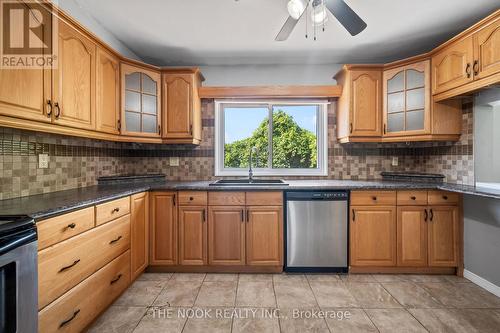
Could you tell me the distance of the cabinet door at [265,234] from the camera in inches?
96.7

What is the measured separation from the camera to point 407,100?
2607 millimetres

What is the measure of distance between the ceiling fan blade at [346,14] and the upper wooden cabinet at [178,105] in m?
1.75

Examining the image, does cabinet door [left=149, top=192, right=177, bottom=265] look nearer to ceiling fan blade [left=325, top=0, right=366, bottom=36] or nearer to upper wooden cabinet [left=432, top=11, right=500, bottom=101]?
ceiling fan blade [left=325, top=0, right=366, bottom=36]

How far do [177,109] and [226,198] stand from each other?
1.21 metres

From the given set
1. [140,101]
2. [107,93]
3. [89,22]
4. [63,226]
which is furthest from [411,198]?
[89,22]

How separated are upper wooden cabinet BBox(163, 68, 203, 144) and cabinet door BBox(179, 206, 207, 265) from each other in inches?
35.1

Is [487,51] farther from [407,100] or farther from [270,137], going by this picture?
[270,137]

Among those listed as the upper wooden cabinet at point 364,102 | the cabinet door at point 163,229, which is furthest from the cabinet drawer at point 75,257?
the upper wooden cabinet at point 364,102

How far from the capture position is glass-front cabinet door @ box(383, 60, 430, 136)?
8.24 feet

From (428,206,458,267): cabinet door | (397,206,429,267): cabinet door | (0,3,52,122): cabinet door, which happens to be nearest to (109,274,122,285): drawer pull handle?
(0,3,52,122): cabinet door

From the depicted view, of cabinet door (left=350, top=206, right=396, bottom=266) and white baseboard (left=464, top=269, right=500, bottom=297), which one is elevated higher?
cabinet door (left=350, top=206, right=396, bottom=266)

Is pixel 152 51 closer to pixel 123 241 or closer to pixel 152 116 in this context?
pixel 152 116

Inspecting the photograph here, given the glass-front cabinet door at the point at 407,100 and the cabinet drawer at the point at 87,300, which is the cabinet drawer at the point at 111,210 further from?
the glass-front cabinet door at the point at 407,100

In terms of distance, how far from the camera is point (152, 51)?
2.89 metres
